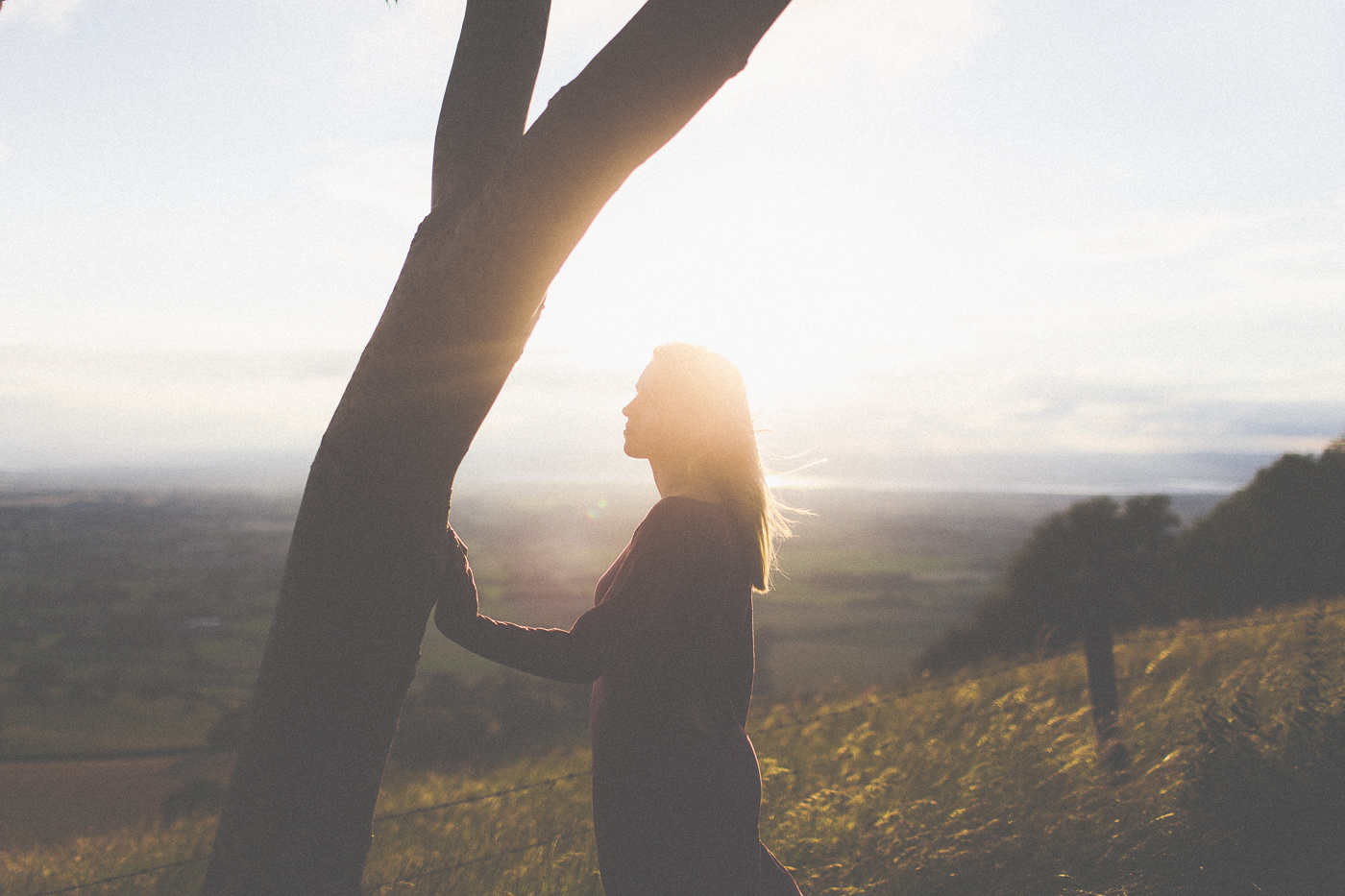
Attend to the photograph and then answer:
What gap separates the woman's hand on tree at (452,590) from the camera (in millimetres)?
1905

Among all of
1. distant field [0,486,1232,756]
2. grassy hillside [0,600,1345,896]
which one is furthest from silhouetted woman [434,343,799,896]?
distant field [0,486,1232,756]

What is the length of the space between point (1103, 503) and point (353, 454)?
23.4 metres

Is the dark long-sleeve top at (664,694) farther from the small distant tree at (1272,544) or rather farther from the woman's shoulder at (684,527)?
the small distant tree at (1272,544)

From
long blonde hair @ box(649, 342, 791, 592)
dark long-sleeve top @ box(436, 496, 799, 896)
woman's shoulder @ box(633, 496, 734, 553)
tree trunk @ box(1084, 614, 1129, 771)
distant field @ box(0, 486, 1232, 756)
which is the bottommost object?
distant field @ box(0, 486, 1232, 756)

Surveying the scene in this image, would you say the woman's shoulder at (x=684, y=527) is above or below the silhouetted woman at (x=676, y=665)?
above

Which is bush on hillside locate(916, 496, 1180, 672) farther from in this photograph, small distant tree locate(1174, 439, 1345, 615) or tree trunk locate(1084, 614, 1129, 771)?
tree trunk locate(1084, 614, 1129, 771)

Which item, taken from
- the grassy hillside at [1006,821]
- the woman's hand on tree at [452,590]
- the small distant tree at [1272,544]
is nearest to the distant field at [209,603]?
the grassy hillside at [1006,821]

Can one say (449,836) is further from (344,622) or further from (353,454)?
(353,454)

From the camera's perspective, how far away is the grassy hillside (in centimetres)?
327

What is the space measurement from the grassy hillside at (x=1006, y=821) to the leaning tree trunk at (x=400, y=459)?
3.55ft

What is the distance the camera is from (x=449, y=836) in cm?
416

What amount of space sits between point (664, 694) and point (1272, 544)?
2115 centimetres

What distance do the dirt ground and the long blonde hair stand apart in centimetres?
744

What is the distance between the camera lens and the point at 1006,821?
365 cm
